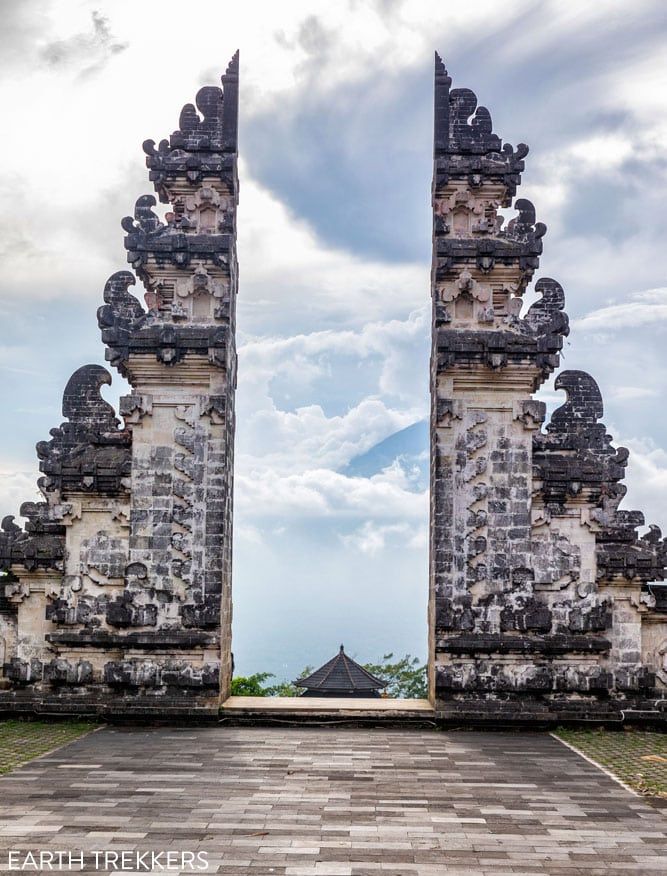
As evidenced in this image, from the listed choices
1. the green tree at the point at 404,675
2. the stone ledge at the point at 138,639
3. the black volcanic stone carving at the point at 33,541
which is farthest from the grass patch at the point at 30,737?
the green tree at the point at 404,675

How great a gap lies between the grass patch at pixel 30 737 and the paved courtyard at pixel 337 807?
318 mm

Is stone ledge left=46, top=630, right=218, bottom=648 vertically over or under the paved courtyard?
over

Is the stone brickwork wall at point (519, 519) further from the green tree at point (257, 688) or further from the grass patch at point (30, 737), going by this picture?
the green tree at point (257, 688)

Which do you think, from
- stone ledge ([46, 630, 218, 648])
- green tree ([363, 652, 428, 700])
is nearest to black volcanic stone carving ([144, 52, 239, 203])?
stone ledge ([46, 630, 218, 648])

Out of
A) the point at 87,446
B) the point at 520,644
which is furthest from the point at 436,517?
the point at 87,446

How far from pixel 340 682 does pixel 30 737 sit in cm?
943

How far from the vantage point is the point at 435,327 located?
14781 millimetres

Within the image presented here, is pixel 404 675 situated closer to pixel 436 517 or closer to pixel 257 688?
pixel 257 688

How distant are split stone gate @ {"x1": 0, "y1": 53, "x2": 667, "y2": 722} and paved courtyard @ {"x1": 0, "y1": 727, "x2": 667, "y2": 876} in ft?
5.41

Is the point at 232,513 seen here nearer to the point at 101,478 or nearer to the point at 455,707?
the point at 101,478

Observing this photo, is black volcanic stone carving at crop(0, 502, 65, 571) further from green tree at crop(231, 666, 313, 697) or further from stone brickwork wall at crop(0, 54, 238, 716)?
green tree at crop(231, 666, 313, 697)

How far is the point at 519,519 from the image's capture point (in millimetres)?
14117

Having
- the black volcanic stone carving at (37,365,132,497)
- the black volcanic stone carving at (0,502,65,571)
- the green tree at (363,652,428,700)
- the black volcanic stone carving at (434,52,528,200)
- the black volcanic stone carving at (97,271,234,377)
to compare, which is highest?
the black volcanic stone carving at (434,52,528,200)

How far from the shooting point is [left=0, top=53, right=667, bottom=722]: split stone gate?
13.9 metres
